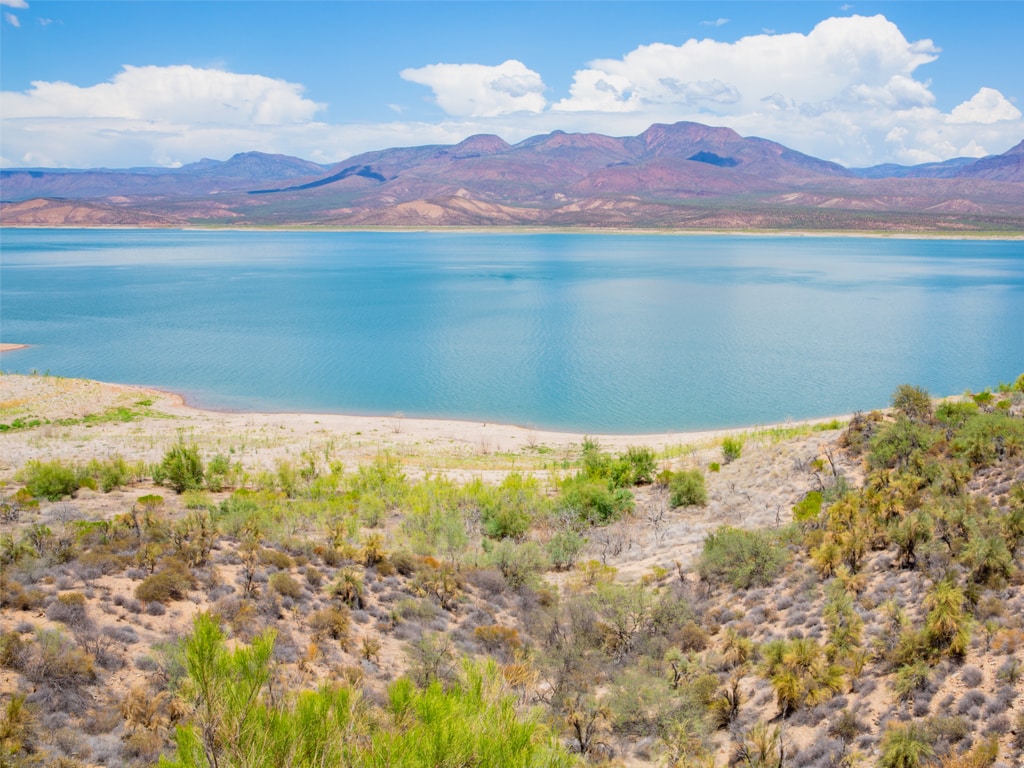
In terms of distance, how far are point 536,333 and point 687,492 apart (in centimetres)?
3654

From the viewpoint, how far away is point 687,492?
1750cm

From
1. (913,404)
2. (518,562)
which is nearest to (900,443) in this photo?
(913,404)

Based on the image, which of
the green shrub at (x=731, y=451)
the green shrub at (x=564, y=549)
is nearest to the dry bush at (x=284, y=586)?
the green shrub at (x=564, y=549)

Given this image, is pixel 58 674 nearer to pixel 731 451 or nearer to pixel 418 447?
pixel 731 451

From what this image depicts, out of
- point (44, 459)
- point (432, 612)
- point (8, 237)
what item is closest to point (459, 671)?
point (432, 612)

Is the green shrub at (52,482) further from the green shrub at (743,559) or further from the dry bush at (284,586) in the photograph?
the green shrub at (743,559)

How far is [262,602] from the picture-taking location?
9.94 meters

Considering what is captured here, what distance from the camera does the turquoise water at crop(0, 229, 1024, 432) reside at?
35.4 meters

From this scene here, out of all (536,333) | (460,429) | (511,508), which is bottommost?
(460,429)

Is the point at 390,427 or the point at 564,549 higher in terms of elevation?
the point at 564,549

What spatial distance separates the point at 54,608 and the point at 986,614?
11.9m

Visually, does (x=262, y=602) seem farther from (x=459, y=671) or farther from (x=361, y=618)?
(x=459, y=671)

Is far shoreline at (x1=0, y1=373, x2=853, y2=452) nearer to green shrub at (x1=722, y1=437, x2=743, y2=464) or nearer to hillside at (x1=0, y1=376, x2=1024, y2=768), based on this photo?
green shrub at (x1=722, y1=437, x2=743, y2=464)

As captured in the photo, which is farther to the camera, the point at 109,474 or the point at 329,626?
the point at 109,474
